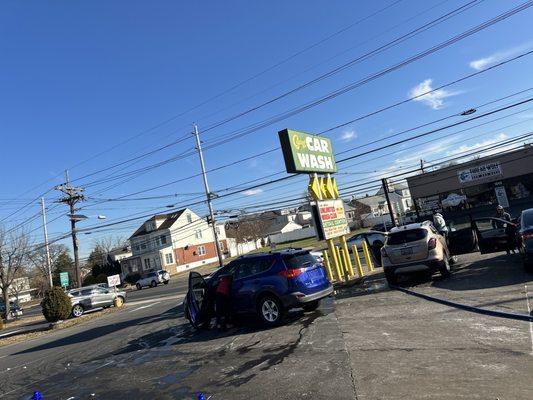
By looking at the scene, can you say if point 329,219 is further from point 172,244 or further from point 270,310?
point 172,244

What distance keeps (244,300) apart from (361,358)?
451cm

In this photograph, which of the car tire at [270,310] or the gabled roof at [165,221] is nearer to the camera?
the car tire at [270,310]

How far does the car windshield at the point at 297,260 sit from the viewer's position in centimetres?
1066

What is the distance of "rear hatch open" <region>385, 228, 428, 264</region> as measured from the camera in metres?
12.8

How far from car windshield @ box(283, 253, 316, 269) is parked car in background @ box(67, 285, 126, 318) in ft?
66.2

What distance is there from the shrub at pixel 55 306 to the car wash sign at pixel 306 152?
49.2ft

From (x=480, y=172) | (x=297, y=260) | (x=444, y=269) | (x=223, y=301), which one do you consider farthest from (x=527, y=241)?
(x=480, y=172)

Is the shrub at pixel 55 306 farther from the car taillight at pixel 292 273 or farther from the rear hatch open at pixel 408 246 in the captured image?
the rear hatch open at pixel 408 246

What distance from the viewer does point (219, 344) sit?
9.57 meters

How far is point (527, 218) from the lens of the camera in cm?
1172

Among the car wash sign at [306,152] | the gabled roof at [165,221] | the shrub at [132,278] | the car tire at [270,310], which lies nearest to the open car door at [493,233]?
the car wash sign at [306,152]

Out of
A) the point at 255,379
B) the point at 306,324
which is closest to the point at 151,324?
the point at 306,324

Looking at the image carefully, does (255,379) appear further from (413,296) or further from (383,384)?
(413,296)

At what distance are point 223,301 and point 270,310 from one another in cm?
127
